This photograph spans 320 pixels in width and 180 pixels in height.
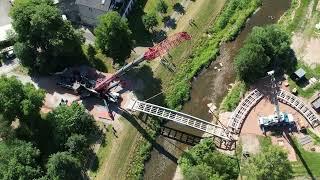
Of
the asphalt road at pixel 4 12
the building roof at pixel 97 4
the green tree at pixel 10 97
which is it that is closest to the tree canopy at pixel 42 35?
the building roof at pixel 97 4

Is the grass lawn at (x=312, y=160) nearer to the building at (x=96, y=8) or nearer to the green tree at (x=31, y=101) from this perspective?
the building at (x=96, y=8)

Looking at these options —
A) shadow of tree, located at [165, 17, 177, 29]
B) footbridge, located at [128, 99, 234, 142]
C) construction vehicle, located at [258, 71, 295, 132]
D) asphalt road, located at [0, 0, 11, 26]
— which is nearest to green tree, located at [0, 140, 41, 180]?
footbridge, located at [128, 99, 234, 142]

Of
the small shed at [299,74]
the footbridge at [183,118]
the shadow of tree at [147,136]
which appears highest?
the small shed at [299,74]

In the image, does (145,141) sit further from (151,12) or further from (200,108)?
(151,12)

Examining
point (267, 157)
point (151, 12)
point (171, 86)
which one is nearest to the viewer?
point (267, 157)

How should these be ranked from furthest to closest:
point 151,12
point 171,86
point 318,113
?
point 151,12
point 171,86
point 318,113

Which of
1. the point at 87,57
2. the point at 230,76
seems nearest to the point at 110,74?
the point at 87,57

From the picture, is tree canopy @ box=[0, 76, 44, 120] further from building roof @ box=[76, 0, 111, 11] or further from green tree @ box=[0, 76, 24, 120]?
building roof @ box=[76, 0, 111, 11]
